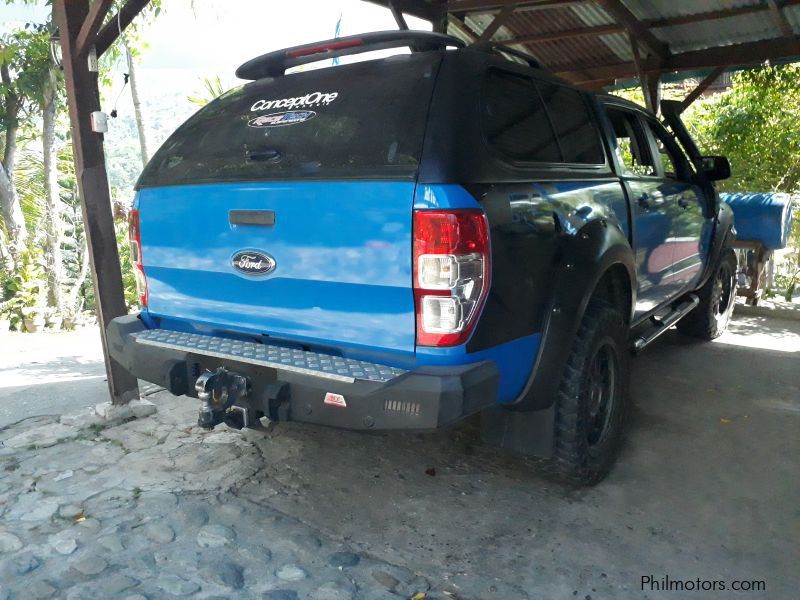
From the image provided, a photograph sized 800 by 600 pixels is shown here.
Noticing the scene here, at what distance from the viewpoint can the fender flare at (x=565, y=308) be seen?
9.50 ft

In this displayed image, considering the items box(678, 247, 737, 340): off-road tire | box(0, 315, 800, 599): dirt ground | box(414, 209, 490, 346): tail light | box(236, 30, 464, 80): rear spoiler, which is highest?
box(236, 30, 464, 80): rear spoiler

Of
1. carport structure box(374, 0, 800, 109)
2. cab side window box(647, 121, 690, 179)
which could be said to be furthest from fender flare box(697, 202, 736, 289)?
carport structure box(374, 0, 800, 109)

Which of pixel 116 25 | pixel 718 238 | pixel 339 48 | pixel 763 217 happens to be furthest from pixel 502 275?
pixel 763 217

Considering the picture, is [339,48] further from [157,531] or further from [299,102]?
[157,531]

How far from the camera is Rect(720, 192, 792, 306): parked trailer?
7.42 meters

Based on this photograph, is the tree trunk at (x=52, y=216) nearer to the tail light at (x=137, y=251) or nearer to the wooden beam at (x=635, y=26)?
the wooden beam at (x=635, y=26)

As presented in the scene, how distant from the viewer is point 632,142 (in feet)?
15.0

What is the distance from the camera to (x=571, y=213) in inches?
123

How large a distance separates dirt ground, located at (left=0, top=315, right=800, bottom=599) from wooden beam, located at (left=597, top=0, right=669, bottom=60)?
4.34 meters

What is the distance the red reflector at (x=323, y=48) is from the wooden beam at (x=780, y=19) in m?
5.29

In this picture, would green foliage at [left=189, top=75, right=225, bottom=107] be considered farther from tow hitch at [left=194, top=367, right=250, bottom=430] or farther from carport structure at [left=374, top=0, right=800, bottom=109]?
tow hitch at [left=194, top=367, right=250, bottom=430]

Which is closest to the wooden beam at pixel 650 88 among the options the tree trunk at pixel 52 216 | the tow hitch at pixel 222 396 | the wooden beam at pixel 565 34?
the wooden beam at pixel 565 34

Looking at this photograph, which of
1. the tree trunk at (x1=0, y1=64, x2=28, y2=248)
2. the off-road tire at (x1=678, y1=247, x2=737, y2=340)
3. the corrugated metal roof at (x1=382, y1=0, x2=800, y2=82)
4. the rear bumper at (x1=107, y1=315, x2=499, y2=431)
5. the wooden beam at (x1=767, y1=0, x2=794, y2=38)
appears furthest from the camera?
the tree trunk at (x1=0, y1=64, x2=28, y2=248)

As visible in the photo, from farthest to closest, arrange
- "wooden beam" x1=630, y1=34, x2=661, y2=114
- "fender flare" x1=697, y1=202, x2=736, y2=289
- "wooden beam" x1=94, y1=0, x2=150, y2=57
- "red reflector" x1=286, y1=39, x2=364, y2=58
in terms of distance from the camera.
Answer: "wooden beam" x1=630, y1=34, x2=661, y2=114 < "fender flare" x1=697, y1=202, x2=736, y2=289 < "wooden beam" x1=94, y1=0, x2=150, y2=57 < "red reflector" x1=286, y1=39, x2=364, y2=58
